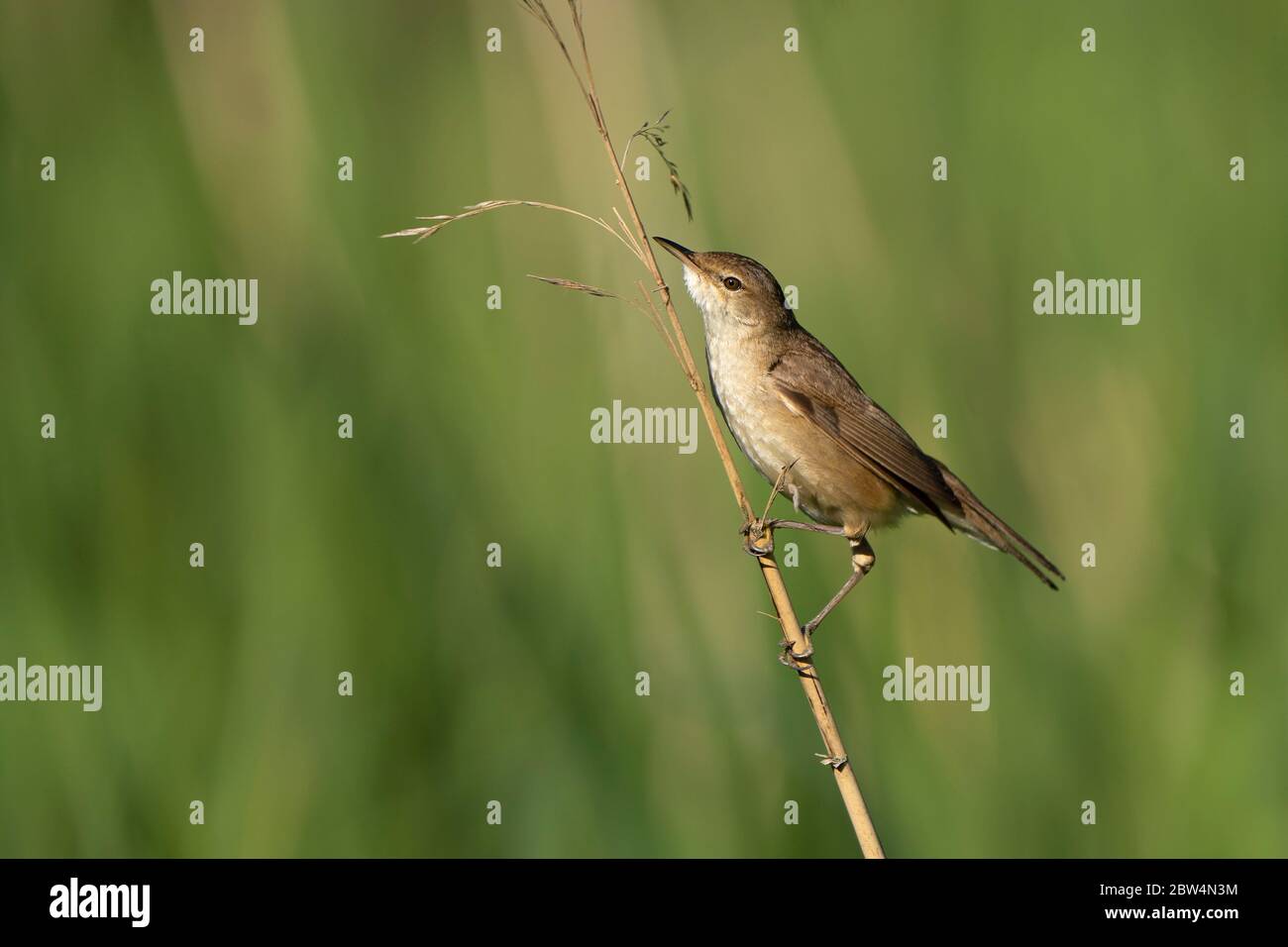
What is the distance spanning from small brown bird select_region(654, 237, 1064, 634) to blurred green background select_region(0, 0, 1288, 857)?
16.4 inches

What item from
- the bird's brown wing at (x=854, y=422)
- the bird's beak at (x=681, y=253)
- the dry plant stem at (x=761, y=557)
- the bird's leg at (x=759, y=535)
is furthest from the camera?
the bird's brown wing at (x=854, y=422)

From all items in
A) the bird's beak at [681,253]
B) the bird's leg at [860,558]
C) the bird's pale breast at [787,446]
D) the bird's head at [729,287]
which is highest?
the bird's beak at [681,253]

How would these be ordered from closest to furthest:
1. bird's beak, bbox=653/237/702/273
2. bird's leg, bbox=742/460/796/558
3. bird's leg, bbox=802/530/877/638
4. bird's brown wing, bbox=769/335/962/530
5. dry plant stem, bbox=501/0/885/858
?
dry plant stem, bbox=501/0/885/858, bird's leg, bbox=742/460/796/558, bird's beak, bbox=653/237/702/273, bird's brown wing, bbox=769/335/962/530, bird's leg, bbox=802/530/877/638

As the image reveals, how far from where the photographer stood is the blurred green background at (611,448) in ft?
11.7

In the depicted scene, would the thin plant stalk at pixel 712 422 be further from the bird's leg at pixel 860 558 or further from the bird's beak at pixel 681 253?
the bird's leg at pixel 860 558

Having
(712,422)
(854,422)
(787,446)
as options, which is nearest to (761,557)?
(712,422)

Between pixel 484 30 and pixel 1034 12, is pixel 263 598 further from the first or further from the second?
pixel 1034 12

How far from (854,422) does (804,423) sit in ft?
0.58

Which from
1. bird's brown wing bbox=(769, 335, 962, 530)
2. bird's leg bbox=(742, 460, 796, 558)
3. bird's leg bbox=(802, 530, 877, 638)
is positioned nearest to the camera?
bird's leg bbox=(742, 460, 796, 558)

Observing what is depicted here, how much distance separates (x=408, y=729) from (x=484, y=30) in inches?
107

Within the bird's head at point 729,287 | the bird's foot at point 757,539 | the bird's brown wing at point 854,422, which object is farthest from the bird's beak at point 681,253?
the bird's foot at point 757,539

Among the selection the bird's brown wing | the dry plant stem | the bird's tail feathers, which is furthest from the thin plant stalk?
the bird's tail feathers

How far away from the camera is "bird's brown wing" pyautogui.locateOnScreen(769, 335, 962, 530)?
3645mm

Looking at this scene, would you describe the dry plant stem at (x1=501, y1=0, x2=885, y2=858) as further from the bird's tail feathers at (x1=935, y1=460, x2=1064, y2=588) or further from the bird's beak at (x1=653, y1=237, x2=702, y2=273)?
the bird's tail feathers at (x1=935, y1=460, x2=1064, y2=588)
